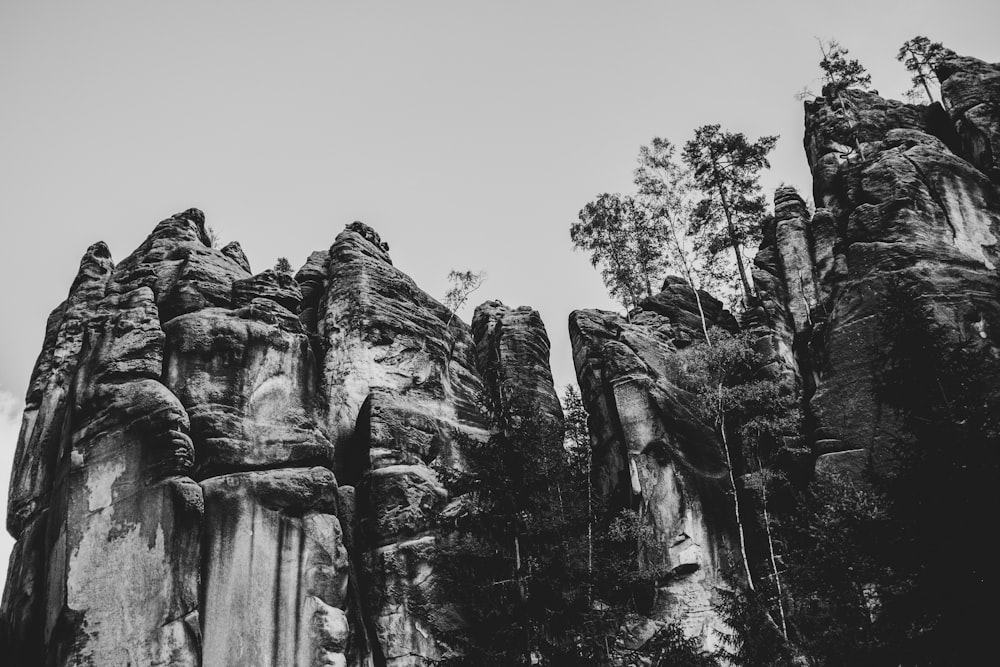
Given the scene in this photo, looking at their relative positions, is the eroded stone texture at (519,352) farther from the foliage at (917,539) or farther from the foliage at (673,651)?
the foliage at (917,539)

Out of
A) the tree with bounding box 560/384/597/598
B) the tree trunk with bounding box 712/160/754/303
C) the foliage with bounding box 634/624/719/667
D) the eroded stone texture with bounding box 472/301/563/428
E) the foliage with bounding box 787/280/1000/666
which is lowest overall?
the foliage with bounding box 634/624/719/667

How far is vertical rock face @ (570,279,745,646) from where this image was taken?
996 inches

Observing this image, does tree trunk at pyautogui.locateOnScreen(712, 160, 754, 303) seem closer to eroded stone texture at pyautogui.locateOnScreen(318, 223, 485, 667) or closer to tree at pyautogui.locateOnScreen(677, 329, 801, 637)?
tree at pyautogui.locateOnScreen(677, 329, 801, 637)

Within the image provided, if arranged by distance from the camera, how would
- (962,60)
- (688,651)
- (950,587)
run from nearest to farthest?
(950,587), (688,651), (962,60)

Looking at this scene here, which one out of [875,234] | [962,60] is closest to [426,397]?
[875,234]

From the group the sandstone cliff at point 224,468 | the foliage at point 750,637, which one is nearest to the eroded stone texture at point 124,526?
the sandstone cliff at point 224,468

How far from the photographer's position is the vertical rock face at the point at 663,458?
996 inches

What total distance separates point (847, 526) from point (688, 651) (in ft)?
20.4

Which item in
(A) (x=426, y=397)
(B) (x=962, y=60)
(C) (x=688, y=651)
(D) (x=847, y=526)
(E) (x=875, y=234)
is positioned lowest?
(C) (x=688, y=651)

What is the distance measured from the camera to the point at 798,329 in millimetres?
30719

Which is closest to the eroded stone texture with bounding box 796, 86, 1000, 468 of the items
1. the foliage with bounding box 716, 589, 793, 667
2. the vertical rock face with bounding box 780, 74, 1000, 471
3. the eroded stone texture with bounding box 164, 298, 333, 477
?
the vertical rock face with bounding box 780, 74, 1000, 471

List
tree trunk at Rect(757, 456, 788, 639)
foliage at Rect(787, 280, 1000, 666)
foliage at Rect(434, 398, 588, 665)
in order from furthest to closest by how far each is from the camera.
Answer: tree trunk at Rect(757, 456, 788, 639)
foliage at Rect(434, 398, 588, 665)
foliage at Rect(787, 280, 1000, 666)

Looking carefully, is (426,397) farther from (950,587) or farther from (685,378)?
(950,587)

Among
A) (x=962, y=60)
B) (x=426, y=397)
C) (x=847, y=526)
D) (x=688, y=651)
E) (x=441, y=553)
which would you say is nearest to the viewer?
(x=847, y=526)
